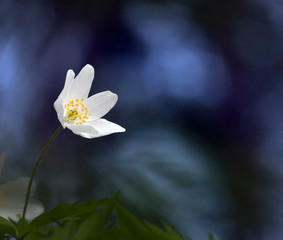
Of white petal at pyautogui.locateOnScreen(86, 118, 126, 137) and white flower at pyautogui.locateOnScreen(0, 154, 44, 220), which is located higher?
white petal at pyautogui.locateOnScreen(86, 118, 126, 137)

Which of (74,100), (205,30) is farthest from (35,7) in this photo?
(74,100)

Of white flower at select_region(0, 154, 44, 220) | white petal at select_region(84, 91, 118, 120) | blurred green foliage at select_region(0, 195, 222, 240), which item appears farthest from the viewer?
white petal at select_region(84, 91, 118, 120)

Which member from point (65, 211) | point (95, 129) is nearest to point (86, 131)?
point (95, 129)

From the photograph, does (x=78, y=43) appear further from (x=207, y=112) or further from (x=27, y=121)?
(x=207, y=112)

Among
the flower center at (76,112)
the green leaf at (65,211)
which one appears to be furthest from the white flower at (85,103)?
the green leaf at (65,211)

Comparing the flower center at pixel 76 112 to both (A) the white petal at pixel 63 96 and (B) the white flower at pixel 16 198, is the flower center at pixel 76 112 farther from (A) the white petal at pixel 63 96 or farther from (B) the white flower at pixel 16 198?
(B) the white flower at pixel 16 198

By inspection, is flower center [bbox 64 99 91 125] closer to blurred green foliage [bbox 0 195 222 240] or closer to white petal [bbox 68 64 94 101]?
white petal [bbox 68 64 94 101]

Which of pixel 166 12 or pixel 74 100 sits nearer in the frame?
pixel 74 100

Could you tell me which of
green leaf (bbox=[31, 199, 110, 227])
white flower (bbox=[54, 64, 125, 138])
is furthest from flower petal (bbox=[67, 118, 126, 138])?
green leaf (bbox=[31, 199, 110, 227])

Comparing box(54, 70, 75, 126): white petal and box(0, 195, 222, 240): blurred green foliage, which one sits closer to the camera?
box(0, 195, 222, 240): blurred green foliage
